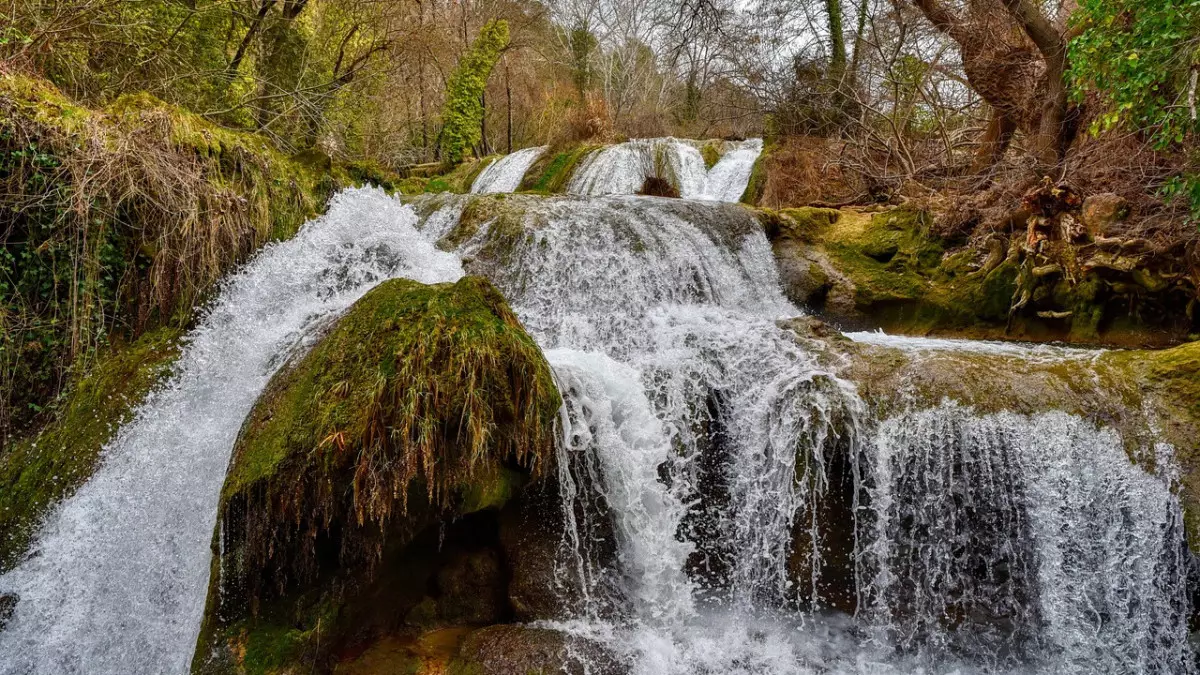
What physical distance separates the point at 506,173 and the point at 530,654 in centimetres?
1054

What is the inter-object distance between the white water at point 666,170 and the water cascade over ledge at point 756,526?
6.41 metres

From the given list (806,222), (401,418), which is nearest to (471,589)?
(401,418)

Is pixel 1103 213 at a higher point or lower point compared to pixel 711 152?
lower

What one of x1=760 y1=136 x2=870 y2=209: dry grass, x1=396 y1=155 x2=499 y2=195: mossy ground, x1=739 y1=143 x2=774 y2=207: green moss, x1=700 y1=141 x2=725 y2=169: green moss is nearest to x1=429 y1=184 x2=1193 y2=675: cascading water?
x1=760 y1=136 x2=870 y2=209: dry grass

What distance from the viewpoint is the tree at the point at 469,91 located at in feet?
47.4

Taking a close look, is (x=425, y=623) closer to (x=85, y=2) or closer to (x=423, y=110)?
(x=85, y=2)

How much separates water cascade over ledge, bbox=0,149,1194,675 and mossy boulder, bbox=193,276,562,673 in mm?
378

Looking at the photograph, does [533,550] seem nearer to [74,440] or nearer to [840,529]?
[840,529]

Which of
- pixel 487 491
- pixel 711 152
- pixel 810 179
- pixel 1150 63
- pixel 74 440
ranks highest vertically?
pixel 711 152

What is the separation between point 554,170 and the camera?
11.2 metres

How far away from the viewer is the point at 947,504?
3.26 meters

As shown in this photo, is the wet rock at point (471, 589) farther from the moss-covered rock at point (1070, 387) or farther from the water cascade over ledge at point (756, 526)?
the moss-covered rock at point (1070, 387)

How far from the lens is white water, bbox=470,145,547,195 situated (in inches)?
457

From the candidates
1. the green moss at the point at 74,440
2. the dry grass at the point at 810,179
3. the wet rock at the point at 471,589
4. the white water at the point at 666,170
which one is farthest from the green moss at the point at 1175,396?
the white water at the point at 666,170
